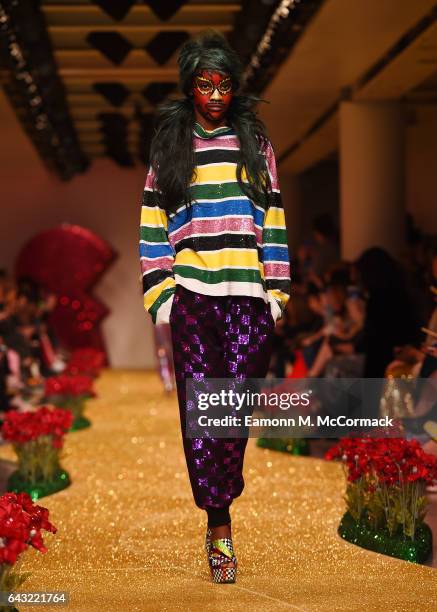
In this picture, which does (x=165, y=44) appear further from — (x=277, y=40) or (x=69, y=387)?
(x=69, y=387)

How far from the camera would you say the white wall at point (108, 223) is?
1327cm

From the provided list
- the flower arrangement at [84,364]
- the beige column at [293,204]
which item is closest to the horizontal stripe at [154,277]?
the flower arrangement at [84,364]

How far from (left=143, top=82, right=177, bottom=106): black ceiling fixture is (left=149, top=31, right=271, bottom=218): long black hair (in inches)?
219

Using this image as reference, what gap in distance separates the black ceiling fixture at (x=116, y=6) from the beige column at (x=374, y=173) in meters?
2.69

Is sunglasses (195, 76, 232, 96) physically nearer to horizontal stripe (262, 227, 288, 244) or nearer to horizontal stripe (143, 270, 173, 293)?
horizontal stripe (262, 227, 288, 244)

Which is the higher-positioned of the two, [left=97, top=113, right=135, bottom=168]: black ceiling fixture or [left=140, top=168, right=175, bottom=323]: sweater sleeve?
[left=97, top=113, right=135, bottom=168]: black ceiling fixture

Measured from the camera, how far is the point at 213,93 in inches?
120

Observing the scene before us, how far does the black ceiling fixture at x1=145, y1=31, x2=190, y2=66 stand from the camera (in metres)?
7.02

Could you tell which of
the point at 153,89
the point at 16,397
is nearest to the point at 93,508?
the point at 16,397

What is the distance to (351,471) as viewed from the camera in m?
3.57

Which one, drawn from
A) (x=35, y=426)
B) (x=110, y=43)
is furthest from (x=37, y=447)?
(x=110, y=43)

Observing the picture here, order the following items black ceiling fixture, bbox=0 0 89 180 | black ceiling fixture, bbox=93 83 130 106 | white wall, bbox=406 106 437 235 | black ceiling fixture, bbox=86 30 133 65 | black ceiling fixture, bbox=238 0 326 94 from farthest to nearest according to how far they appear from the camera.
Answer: white wall, bbox=406 106 437 235, black ceiling fixture, bbox=93 83 130 106, black ceiling fixture, bbox=86 30 133 65, black ceiling fixture, bbox=0 0 89 180, black ceiling fixture, bbox=238 0 326 94

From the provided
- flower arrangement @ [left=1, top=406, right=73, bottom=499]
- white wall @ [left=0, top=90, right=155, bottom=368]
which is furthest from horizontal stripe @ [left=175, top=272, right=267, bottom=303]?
white wall @ [left=0, top=90, right=155, bottom=368]

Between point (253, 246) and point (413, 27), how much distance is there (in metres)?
3.73
